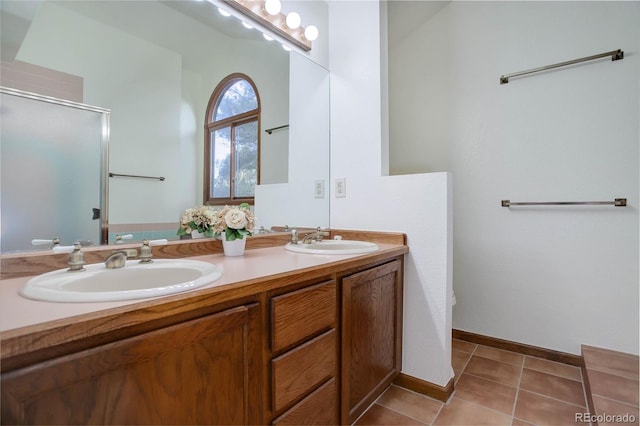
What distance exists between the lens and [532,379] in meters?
1.69

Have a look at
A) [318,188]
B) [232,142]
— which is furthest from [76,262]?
[318,188]

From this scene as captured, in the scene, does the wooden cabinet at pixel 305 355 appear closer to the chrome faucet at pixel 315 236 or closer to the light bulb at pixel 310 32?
the chrome faucet at pixel 315 236

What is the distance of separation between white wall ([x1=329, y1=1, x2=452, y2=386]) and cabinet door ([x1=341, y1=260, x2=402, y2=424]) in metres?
0.11

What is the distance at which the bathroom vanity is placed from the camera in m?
0.50

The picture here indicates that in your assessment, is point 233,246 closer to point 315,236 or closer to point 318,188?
point 315,236

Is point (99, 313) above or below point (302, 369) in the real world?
above

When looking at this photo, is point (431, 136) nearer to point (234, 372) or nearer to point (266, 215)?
point (266, 215)

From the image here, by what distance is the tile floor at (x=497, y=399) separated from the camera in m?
1.38

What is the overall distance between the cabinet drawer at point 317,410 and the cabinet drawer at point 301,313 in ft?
0.69

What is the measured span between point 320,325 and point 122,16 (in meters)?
1.34

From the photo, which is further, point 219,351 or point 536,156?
point 536,156

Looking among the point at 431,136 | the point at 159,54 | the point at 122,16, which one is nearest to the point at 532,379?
the point at 431,136

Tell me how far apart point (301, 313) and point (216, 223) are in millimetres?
545

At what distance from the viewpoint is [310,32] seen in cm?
179
